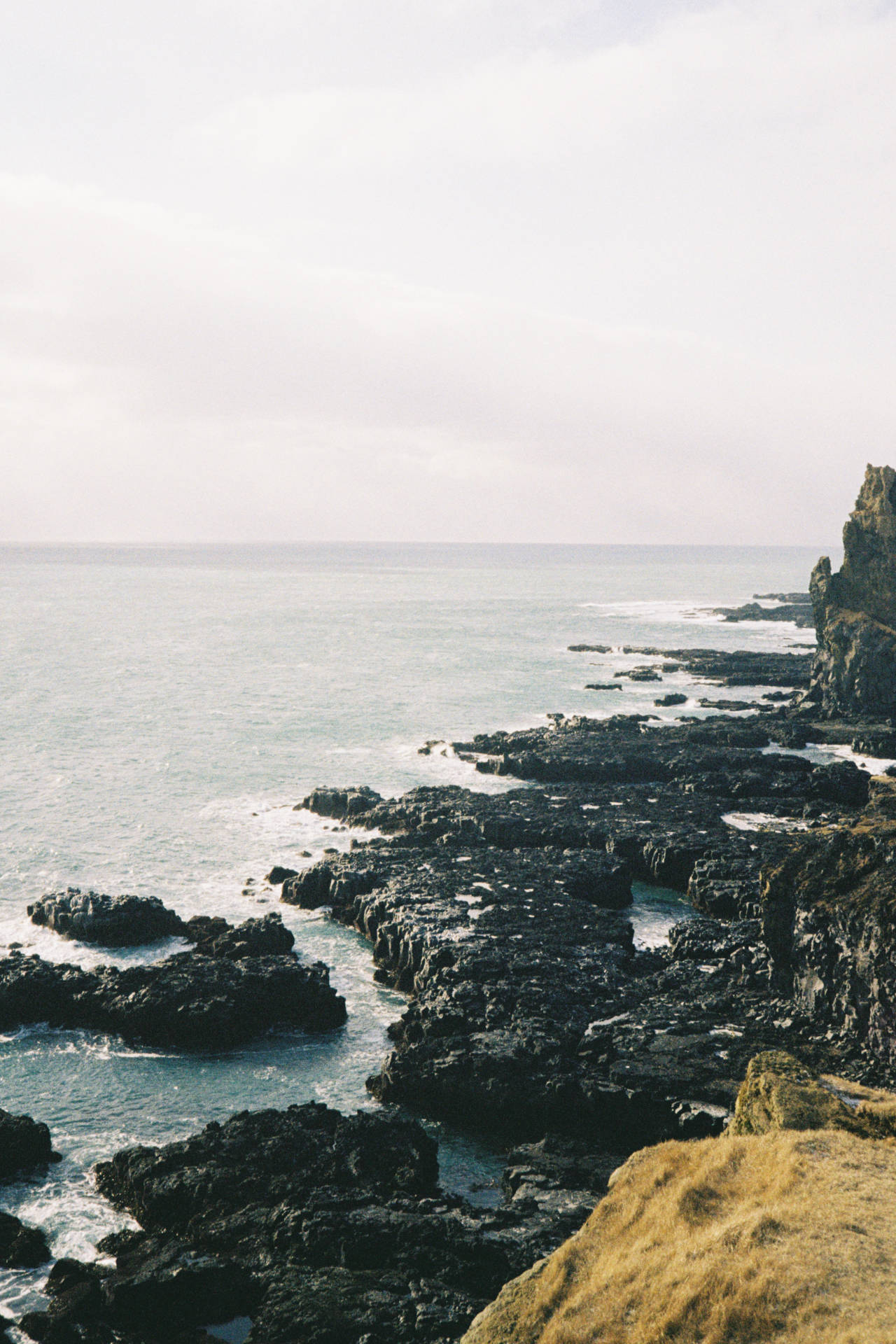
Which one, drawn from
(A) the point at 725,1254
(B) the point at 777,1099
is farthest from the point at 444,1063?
(A) the point at 725,1254

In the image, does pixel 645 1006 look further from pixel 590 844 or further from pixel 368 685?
pixel 368 685

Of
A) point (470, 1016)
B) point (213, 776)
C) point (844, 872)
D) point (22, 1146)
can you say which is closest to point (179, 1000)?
point (22, 1146)

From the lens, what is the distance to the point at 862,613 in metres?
99.0

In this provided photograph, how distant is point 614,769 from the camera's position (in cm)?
7206

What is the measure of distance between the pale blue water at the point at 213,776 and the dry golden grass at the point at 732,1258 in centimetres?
955

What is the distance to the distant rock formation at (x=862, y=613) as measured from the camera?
93750mm

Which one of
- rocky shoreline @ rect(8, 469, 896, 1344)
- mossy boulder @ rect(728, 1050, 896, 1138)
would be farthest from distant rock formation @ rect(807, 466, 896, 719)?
mossy boulder @ rect(728, 1050, 896, 1138)

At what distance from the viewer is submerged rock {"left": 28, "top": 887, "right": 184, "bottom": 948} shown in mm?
46031

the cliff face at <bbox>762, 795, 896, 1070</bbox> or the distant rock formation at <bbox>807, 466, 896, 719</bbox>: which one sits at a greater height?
the distant rock formation at <bbox>807, 466, 896, 719</bbox>

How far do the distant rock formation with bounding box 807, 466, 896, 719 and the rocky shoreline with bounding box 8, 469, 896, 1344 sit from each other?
3119 centimetres

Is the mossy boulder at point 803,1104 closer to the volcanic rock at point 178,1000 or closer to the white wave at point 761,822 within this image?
the volcanic rock at point 178,1000

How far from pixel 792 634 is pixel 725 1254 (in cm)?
16584

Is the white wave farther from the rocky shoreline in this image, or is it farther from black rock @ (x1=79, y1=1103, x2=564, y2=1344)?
black rock @ (x1=79, y1=1103, x2=564, y2=1344)

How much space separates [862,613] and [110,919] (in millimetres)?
81417
